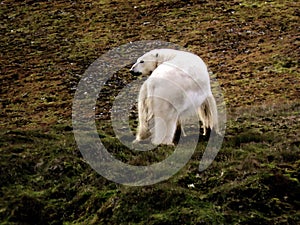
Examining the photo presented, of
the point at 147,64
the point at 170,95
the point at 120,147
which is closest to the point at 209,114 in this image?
the point at 147,64

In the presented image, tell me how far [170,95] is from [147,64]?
6.92 feet

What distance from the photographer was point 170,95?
429 inches

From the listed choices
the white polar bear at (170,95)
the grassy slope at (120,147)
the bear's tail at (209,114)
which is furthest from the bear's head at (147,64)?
the grassy slope at (120,147)

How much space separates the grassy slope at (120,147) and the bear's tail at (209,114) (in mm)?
578

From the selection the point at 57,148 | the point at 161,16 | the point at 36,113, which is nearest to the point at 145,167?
the point at 57,148

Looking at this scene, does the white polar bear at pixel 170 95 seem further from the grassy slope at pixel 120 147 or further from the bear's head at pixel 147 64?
the grassy slope at pixel 120 147

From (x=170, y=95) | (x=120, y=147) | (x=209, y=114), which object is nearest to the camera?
(x=120, y=147)

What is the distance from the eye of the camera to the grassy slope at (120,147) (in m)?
7.54

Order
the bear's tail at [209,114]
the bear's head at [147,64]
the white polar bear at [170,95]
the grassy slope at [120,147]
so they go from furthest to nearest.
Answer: the bear's head at [147,64]
the bear's tail at [209,114]
the white polar bear at [170,95]
the grassy slope at [120,147]

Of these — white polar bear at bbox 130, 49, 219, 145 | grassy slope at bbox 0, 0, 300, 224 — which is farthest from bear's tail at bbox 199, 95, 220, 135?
grassy slope at bbox 0, 0, 300, 224

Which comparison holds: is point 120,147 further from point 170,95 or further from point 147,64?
point 147,64

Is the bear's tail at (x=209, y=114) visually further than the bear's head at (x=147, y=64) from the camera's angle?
No

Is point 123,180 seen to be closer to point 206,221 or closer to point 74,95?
point 206,221

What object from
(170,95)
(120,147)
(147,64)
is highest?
(170,95)
